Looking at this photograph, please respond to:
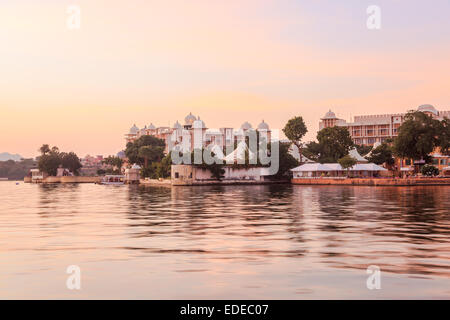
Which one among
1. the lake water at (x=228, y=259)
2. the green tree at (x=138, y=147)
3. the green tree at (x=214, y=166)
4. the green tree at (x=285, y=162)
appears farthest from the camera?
the green tree at (x=138, y=147)

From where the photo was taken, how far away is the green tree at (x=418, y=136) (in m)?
83.2

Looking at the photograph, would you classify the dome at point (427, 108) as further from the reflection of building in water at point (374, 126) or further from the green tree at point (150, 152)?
the green tree at point (150, 152)

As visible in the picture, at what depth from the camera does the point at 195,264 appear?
518 inches

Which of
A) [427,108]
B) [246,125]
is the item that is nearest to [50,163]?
[246,125]

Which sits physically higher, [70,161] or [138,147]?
[138,147]

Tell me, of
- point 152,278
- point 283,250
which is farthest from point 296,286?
point 283,250

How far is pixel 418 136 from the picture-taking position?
84688mm

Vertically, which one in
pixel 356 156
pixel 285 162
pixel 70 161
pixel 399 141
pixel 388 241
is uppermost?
pixel 399 141

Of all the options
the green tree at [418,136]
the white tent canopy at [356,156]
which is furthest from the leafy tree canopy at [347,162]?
the green tree at [418,136]

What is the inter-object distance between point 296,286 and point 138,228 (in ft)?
41.9

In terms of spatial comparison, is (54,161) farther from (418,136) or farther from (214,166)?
(418,136)

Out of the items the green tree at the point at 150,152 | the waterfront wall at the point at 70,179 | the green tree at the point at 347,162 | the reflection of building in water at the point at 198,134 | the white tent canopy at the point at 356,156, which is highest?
the reflection of building in water at the point at 198,134

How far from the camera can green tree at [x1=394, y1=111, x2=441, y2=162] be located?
273ft
